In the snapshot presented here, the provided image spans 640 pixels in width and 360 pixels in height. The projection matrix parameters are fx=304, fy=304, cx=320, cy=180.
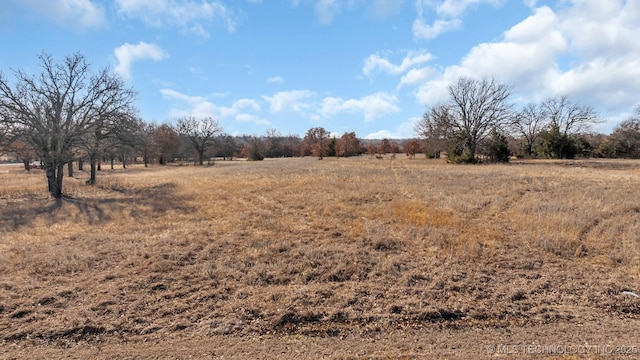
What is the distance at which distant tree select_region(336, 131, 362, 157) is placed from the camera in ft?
279

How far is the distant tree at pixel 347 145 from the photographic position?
8519cm

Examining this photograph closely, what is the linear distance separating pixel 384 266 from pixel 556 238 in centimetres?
483

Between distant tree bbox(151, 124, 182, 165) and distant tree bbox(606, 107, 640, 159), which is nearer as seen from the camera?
distant tree bbox(606, 107, 640, 159)

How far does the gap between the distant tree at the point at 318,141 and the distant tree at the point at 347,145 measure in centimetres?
377

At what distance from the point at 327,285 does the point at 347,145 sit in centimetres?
8180

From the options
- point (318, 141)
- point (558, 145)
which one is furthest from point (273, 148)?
point (558, 145)

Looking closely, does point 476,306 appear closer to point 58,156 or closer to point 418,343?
point 418,343

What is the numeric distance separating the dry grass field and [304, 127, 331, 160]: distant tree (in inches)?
2556

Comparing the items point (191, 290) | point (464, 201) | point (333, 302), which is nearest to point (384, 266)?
point (333, 302)

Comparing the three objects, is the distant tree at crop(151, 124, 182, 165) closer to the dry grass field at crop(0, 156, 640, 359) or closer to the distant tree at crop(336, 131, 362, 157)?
the distant tree at crop(336, 131, 362, 157)

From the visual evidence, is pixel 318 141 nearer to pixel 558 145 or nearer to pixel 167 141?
pixel 167 141

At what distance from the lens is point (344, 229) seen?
30.6 ft

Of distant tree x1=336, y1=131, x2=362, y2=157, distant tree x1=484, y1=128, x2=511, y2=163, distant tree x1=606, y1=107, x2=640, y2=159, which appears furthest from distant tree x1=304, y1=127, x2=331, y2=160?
distant tree x1=606, y1=107, x2=640, y2=159

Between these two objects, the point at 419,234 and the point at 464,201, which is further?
the point at 464,201
